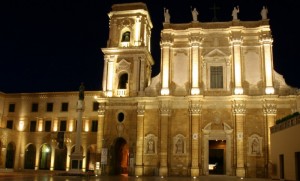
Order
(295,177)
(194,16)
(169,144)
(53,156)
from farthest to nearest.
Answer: (53,156), (194,16), (169,144), (295,177)

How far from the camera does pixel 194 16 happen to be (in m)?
39.5

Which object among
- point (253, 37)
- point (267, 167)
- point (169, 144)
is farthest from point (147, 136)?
point (253, 37)

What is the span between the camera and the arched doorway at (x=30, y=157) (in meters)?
47.2

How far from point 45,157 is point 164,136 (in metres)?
18.6

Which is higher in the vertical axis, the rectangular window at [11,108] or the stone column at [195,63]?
the stone column at [195,63]

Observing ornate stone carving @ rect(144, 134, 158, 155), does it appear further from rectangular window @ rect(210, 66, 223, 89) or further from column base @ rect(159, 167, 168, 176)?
rectangular window @ rect(210, 66, 223, 89)

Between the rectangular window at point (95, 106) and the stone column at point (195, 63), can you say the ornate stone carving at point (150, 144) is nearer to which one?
the stone column at point (195, 63)

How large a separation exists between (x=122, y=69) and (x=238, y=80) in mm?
12109

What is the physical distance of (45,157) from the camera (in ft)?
156

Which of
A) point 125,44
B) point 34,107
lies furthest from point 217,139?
point 34,107

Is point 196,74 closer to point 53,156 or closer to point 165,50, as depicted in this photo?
point 165,50

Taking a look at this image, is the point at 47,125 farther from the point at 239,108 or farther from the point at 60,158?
the point at 239,108

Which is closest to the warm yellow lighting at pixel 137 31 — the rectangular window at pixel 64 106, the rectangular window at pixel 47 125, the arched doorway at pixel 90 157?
the rectangular window at pixel 64 106

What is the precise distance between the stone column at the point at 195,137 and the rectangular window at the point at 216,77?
3040 millimetres
